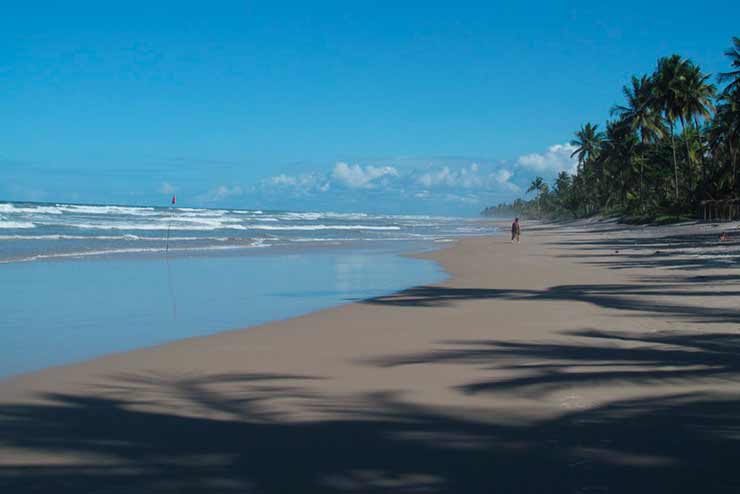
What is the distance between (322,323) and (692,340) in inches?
184

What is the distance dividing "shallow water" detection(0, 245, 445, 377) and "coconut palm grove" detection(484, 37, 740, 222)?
2980cm

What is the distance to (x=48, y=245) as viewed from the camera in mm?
27875

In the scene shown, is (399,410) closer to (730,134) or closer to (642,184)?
(730,134)

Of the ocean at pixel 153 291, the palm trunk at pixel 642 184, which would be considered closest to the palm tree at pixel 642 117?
the palm trunk at pixel 642 184

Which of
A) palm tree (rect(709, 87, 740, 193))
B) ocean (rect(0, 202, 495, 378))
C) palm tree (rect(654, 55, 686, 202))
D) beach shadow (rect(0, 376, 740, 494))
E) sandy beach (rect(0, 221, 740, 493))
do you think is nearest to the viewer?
beach shadow (rect(0, 376, 740, 494))

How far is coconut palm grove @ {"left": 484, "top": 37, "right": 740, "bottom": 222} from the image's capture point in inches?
1698

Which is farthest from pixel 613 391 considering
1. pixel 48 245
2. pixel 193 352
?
pixel 48 245

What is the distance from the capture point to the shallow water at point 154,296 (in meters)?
8.27

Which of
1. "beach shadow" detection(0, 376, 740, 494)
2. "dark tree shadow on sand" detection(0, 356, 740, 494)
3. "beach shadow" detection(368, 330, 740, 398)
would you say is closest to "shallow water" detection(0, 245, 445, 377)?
"dark tree shadow on sand" detection(0, 356, 740, 494)

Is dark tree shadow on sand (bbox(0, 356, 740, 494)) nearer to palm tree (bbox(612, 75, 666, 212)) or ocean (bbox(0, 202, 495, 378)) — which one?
A: ocean (bbox(0, 202, 495, 378))

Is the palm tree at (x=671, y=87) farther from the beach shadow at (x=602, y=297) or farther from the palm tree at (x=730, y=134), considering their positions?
the beach shadow at (x=602, y=297)

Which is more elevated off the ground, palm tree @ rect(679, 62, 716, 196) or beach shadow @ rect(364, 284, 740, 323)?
palm tree @ rect(679, 62, 716, 196)

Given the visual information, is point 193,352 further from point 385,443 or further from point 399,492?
point 399,492

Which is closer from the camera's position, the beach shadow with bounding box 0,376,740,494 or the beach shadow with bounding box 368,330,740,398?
the beach shadow with bounding box 0,376,740,494
